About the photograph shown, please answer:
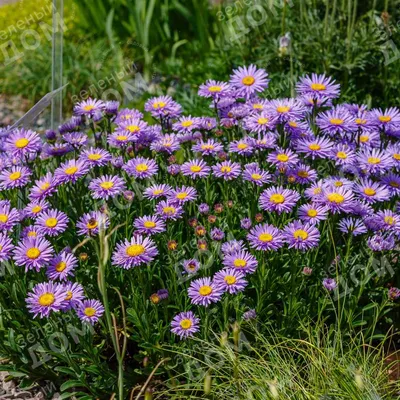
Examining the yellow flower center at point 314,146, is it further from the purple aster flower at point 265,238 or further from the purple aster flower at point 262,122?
the purple aster flower at point 265,238

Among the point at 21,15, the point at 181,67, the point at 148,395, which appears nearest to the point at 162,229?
the point at 148,395

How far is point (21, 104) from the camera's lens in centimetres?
646

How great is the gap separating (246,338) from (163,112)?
118cm

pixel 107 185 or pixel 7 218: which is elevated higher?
pixel 7 218

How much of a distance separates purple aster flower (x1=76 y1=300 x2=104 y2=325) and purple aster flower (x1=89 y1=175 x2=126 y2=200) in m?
0.46

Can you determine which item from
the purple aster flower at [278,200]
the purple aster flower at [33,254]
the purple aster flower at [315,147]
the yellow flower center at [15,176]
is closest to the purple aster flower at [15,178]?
the yellow flower center at [15,176]

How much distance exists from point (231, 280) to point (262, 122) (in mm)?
850

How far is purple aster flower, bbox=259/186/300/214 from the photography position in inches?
117

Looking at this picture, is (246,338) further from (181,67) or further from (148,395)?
(181,67)

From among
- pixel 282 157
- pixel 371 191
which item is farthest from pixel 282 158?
pixel 371 191

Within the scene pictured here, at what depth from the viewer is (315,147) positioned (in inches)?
129

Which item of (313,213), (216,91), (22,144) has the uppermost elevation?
(22,144)

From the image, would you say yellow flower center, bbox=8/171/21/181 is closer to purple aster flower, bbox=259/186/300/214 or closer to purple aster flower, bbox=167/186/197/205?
purple aster flower, bbox=167/186/197/205

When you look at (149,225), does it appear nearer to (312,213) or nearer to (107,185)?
(107,185)
